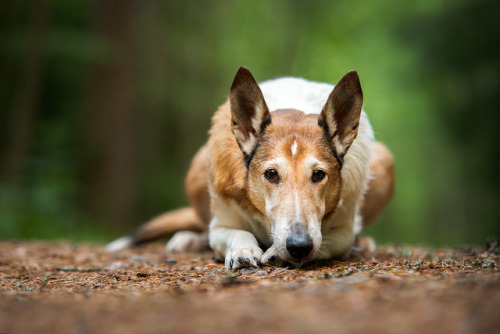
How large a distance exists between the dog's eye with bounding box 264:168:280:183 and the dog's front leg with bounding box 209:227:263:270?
65 centimetres

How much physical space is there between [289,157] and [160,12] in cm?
1645

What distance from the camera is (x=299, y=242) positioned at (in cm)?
416

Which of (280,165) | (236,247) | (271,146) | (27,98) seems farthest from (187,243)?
(27,98)

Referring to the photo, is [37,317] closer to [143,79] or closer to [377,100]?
[143,79]

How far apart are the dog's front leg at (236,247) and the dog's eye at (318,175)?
0.81 metres

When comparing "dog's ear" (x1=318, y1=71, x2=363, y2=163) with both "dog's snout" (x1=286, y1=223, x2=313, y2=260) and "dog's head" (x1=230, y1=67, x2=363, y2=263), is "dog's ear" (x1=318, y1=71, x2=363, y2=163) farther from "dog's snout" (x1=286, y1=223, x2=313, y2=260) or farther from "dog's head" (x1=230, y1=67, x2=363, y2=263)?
"dog's snout" (x1=286, y1=223, x2=313, y2=260)

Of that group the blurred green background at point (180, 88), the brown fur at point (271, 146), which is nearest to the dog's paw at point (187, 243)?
the brown fur at point (271, 146)

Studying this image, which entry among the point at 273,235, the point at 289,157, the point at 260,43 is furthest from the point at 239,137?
the point at 260,43

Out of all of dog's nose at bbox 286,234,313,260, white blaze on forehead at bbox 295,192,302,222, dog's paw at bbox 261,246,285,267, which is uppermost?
white blaze on forehead at bbox 295,192,302,222

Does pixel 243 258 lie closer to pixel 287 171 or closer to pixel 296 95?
pixel 287 171

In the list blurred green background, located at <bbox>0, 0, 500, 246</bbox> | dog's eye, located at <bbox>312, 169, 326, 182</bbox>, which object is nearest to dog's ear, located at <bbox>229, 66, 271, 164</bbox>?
dog's eye, located at <bbox>312, 169, 326, 182</bbox>

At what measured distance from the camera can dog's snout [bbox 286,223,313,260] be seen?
13.7ft

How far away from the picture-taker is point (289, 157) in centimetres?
457

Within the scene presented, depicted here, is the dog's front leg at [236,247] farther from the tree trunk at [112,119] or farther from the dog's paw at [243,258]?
the tree trunk at [112,119]
